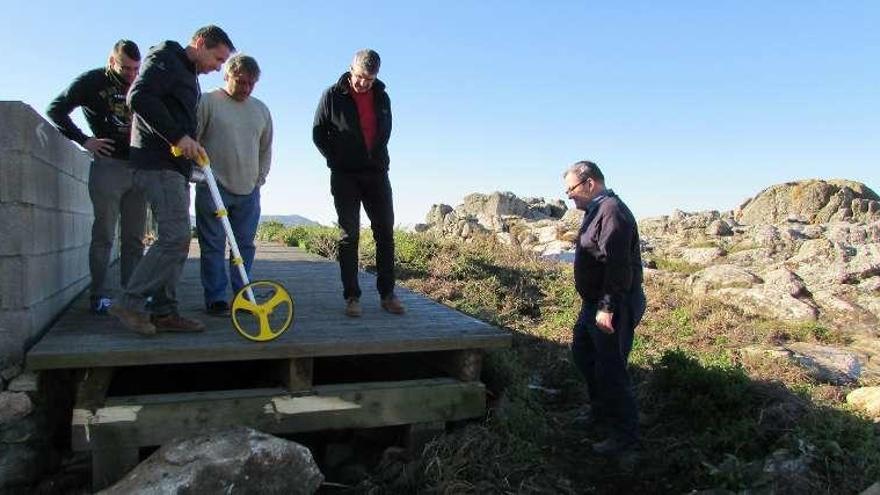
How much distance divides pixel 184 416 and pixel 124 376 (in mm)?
1282

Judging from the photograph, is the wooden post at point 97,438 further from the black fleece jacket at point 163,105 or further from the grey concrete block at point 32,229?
the black fleece jacket at point 163,105

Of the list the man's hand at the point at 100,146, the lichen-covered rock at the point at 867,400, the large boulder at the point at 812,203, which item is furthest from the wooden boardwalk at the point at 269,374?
the large boulder at the point at 812,203

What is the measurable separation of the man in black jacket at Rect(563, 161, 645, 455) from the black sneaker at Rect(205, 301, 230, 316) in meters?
2.61

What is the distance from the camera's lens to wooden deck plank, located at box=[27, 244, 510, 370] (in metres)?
3.73

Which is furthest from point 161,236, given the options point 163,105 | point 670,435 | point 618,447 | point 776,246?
point 776,246

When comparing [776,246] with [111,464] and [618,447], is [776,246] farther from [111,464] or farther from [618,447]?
[111,464]

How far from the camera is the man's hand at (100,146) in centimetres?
462

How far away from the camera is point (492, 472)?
3.96m

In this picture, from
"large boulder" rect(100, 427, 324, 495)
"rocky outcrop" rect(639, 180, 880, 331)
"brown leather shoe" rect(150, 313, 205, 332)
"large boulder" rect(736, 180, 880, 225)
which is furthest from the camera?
"large boulder" rect(736, 180, 880, 225)

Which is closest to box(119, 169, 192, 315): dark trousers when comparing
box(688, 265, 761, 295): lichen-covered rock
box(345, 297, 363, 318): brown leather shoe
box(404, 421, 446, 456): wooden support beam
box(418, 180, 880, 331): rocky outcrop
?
box(345, 297, 363, 318): brown leather shoe

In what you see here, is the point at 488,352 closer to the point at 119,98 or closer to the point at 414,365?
the point at 414,365

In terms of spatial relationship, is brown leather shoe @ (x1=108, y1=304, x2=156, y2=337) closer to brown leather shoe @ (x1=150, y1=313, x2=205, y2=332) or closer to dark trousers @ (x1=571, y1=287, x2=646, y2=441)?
brown leather shoe @ (x1=150, y1=313, x2=205, y2=332)

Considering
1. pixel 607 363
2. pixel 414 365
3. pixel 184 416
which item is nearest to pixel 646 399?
pixel 607 363

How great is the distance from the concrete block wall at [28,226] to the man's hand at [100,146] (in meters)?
0.22
